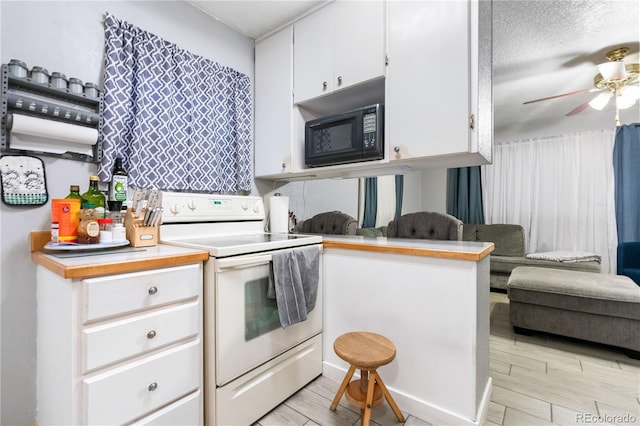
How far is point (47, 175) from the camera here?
4.57ft

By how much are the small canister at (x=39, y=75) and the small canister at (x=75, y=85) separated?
9cm

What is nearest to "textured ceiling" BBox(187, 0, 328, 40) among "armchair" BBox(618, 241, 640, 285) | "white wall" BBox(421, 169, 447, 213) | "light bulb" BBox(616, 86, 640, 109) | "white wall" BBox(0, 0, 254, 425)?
"white wall" BBox(0, 0, 254, 425)

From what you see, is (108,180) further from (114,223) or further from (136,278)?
(136,278)

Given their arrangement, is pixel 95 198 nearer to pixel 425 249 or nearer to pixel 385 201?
pixel 425 249

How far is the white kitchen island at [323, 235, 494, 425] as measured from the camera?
133 centimetres

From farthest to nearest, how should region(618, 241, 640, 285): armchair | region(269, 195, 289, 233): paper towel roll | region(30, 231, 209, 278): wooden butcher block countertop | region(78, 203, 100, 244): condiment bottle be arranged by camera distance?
region(618, 241, 640, 285): armchair
region(269, 195, 289, 233): paper towel roll
region(78, 203, 100, 244): condiment bottle
region(30, 231, 209, 278): wooden butcher block countertop

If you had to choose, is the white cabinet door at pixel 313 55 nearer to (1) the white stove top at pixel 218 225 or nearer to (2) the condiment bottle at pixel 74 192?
(1) the white stove top at pixel 218 225

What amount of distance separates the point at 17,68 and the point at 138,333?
1.33 metres

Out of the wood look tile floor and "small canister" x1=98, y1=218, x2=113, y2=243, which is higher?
"small canister" x1=98, y1=218, x2=113, y2=243

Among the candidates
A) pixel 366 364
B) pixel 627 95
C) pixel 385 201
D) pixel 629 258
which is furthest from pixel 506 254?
pixel 366 364

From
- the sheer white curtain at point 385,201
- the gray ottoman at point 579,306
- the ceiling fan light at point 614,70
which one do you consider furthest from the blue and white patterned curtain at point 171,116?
the ceiling fan light at point 614,70

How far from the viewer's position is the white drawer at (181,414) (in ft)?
3.59

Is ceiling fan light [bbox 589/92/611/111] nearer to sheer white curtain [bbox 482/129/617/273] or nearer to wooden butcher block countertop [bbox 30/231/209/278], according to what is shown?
sheer white curtain [bbox 482/129/617/273]

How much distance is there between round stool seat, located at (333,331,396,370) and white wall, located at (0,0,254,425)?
4.81 ft
